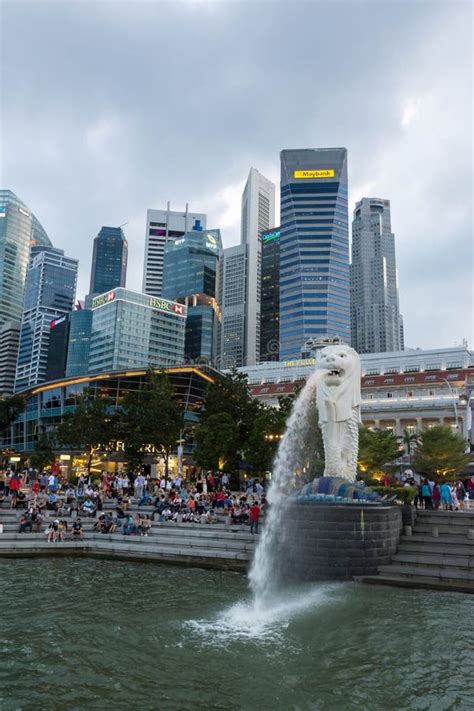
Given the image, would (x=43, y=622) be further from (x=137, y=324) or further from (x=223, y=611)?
(x=137, y=324)

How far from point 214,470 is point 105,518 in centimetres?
1971

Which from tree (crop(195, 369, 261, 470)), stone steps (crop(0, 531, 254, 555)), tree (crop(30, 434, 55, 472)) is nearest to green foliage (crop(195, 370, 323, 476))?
tree (crop(195, 369, 261, 470))

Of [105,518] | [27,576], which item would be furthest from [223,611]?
[105,518]

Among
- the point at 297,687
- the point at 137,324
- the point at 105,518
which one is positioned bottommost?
the point at 297,687

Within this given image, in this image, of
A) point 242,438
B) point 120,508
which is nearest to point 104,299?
point 242,438

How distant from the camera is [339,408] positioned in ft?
75.3

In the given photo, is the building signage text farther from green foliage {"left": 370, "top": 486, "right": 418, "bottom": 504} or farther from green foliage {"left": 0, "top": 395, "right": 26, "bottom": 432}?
green foliage {"left": 370, "top": 486, "right": 418, "bottom": 504}

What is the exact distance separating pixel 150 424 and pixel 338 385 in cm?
2503

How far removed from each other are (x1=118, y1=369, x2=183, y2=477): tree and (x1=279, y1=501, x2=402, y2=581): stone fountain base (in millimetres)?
25707

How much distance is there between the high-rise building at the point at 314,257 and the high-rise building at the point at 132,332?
45.6 meters

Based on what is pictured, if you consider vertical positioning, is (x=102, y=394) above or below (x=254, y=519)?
above

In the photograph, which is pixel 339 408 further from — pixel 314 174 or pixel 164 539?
pixel 314 174

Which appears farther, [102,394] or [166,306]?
[166,306]

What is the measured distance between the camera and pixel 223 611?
1449cm
